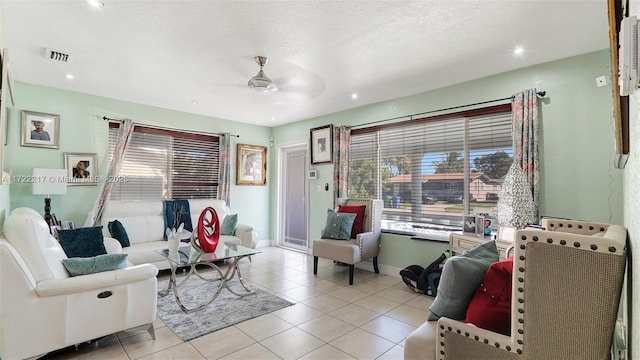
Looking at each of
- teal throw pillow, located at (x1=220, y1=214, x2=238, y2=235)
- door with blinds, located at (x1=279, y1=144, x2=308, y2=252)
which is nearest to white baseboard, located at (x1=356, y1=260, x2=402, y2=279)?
door with blinds, located at (x1=279, y1=144, x2=308, y2=252)

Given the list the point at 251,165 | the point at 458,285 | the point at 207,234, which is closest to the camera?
the point at 458,285

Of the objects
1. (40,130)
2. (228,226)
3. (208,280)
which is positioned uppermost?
(40,130)

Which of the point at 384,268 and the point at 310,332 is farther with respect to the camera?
the point at 384,268

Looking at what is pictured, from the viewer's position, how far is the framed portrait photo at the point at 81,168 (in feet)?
13.8

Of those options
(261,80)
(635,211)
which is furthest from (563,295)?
(261,80)

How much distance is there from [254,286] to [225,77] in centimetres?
265

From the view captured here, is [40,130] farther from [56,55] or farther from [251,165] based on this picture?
[251,165]

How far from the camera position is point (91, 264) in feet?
7.75

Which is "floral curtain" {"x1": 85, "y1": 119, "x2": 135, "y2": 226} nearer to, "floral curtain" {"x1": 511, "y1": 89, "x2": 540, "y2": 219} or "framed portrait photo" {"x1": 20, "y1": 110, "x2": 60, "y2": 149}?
"framed portrait photo" {"x1": 20, "y1": 110, "x2": 60, "y2": 149}

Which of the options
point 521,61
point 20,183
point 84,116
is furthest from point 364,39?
point 20,183

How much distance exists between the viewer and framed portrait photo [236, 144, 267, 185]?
606cm

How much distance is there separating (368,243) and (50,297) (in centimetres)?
335

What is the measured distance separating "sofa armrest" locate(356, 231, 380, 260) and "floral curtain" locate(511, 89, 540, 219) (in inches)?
77.7

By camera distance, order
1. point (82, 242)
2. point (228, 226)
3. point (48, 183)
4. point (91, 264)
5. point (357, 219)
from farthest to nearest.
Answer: point (228, 226)
point (357, 219)
point (48, 183)
point (82, 242)
point (91, 264)
